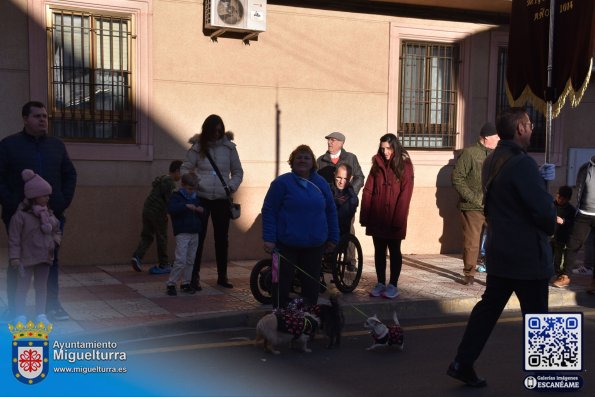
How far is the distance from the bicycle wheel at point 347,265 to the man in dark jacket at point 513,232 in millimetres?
3287

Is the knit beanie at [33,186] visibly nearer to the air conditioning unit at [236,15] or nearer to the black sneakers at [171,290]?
the black sneakers at [171,290]

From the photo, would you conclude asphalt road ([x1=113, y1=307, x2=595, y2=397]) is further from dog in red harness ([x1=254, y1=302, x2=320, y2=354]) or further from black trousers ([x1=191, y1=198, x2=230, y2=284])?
black trousers ([x1=191, y1=198, x2=230, y2=284])

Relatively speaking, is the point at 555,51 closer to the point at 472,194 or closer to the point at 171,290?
the point at 472,194

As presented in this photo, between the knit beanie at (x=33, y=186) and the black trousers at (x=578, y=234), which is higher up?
the knit beanie at (x=33, y=186)

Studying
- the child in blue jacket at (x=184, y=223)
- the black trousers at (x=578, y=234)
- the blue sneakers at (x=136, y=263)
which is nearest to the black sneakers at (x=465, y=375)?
the child in blue jacket at (x=184, y=223)

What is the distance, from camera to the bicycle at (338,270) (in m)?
7.75

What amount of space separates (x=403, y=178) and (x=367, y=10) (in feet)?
13.6

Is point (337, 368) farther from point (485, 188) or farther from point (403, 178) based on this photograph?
point (403, 178)

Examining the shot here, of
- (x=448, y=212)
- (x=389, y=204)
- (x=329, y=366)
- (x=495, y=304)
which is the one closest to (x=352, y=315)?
(x=389, y=204)

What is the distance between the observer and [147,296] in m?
7.98

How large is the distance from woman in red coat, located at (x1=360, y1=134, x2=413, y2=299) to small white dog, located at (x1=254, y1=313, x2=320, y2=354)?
211cm

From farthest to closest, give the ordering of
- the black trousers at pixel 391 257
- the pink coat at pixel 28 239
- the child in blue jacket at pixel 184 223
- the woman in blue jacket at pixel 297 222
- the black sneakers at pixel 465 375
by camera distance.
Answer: the black trousers at pixel 391 257 → the child in blue jacket at pixel 184 223 → the woman in blue jacket at pixel 297 222 → the pink coat at pixel 28 239 → the black sneakers at pixel 465 375

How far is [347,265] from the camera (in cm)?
870

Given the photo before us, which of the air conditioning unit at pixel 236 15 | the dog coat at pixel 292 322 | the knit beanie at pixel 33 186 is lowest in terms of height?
the dog coat at pixel 292 322
